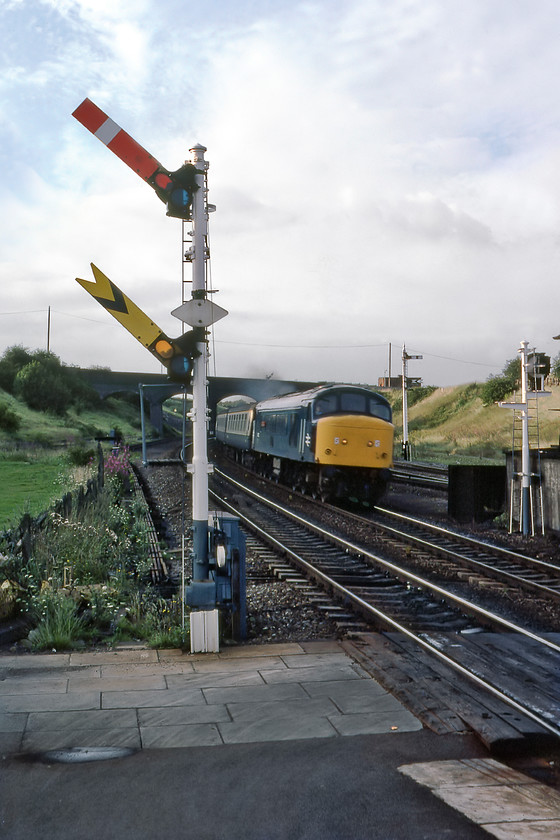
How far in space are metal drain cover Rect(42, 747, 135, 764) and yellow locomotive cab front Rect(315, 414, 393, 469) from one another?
14.6 metres

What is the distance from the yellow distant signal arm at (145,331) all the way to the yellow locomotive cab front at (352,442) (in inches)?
488

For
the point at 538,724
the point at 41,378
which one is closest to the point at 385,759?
the point at 538,724

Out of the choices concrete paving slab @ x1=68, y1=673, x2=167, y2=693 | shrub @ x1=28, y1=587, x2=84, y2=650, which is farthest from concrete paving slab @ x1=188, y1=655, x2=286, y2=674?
shrub @ x1=28, y1=587, x2=84, y2=650

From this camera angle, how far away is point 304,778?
13.5ft

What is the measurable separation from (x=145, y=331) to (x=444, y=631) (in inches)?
165

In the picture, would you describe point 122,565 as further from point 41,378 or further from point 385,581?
point 41,378

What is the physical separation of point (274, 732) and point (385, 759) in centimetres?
75

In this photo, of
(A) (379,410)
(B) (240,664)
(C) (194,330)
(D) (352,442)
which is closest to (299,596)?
(B) (240,664)

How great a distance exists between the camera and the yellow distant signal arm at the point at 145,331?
20.3 ft

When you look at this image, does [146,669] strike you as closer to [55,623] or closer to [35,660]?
[35,660]

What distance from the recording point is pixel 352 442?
1900 centimetres

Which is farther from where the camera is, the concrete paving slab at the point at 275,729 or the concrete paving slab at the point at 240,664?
the concrete paving slab at the point at 240,664

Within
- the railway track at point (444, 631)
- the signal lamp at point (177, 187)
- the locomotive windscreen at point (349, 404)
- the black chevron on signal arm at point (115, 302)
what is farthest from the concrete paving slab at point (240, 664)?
the locomotive windscreen at point (349, 404)

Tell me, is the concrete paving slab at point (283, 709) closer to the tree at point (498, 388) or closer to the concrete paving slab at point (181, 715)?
the concrete paving slab at point (181, 715)
